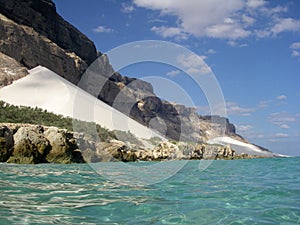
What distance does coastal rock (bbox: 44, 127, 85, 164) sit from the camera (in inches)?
895

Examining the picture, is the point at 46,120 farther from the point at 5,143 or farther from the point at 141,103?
the point at 141,103

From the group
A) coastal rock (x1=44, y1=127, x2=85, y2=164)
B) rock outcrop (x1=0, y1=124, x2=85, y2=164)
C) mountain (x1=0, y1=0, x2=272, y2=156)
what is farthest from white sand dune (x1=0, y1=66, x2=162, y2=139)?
rock outcrop (x1=0, y1=124, x2=85, y2=164)

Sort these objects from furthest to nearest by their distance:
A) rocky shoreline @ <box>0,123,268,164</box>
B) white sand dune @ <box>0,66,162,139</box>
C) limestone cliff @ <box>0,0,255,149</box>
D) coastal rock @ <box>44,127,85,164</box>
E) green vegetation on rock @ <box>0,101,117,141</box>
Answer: limestone cliff @ <box>0,0,255,149</box> < white sand dune @ <box>0,66,162,139</box> < green vegetation on rock @ <box>0,101,117,141</box> < coastal rock @ <box>44,127,85,164</box> < rocky shoreline @ <box>0,123,268,164</box>

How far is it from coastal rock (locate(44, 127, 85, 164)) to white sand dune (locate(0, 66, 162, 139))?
3019 centimetres

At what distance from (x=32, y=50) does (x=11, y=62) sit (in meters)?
6.19

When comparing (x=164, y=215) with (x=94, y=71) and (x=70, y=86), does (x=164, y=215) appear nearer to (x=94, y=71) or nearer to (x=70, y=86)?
(x=70, y=86)

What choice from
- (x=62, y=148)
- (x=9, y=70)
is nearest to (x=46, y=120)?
(x=62, y=148)

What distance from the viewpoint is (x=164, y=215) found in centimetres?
591

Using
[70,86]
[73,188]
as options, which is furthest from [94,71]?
[73,188]

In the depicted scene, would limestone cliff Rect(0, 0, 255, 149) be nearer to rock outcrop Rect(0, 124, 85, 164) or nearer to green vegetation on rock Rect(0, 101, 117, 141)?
green vegetation on rock Rect(0, 101, 117, 141)

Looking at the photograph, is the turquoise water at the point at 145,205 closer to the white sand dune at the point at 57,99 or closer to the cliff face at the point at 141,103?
Answer: the white sand dune at the point at 57,99

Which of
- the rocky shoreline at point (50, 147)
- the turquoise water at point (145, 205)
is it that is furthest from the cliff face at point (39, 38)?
the turquoise water at point (145, 205)

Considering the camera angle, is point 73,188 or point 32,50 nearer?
point 73,188

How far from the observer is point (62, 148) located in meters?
23.3
